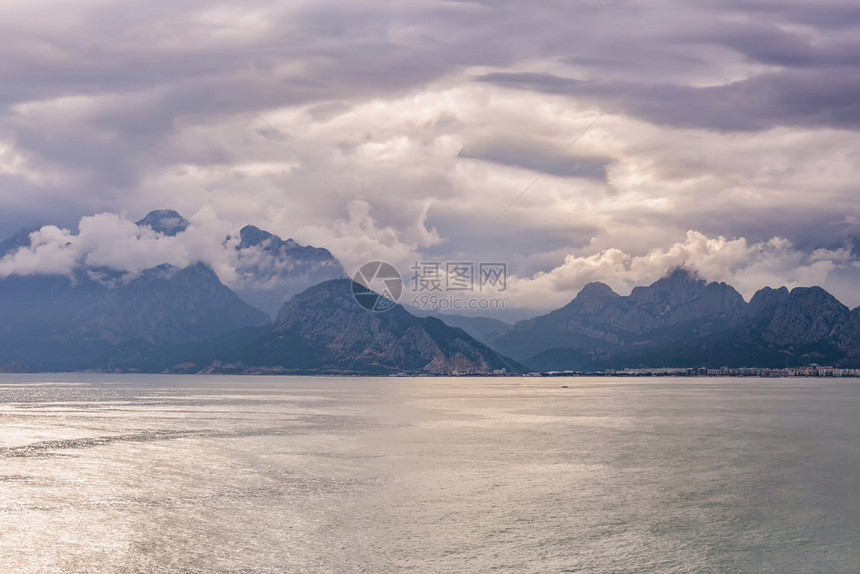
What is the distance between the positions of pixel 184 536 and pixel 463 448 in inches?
2627

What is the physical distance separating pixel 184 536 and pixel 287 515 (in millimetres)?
11001

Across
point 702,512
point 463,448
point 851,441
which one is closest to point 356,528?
point 702,512

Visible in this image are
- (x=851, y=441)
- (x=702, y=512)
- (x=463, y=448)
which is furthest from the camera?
(x=851, y=441)

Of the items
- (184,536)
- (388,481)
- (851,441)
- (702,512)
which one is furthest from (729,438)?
(184,536)

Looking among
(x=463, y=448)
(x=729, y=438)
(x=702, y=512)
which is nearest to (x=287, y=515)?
(x=702, y=512)

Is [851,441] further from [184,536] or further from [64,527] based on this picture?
[64,527]

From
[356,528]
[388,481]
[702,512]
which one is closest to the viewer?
[356,528]

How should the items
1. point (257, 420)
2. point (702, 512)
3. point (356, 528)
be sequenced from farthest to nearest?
point (257, 420) < point (702, 512) < point (356, 528)

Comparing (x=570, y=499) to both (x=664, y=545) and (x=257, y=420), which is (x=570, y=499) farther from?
(x=257, y=420)

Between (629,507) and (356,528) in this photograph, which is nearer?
(356,528)

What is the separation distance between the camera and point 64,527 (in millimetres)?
65625

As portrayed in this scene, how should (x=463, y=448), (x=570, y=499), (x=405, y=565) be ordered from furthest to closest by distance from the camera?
(x=463, y=448), (x=570, y=499), (x=405, y=565)

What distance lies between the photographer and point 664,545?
6375 centimetres

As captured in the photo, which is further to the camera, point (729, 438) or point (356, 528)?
point (729, 438)
